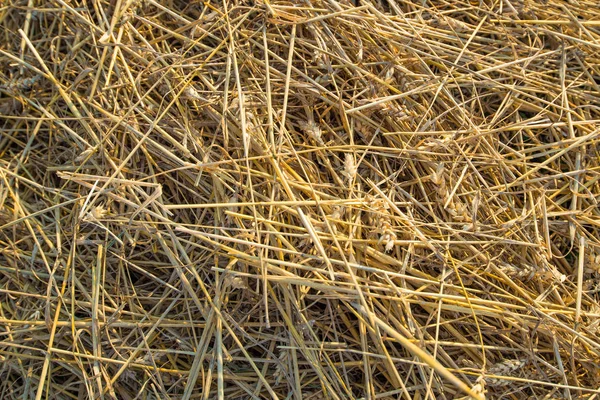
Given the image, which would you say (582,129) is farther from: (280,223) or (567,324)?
(280,223)

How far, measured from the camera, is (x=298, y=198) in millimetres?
1151

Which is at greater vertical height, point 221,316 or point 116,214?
point 116,214

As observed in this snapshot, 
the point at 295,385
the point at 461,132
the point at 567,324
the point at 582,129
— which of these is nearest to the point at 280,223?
the point at 295,385

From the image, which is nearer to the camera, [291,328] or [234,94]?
[291,328]

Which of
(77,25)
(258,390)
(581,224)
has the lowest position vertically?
(258,390)

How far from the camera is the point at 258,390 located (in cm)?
112

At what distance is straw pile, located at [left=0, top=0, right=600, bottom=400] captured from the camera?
3.62 ft

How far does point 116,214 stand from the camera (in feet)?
3.87

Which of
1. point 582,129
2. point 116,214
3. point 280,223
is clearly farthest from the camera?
point 582,129

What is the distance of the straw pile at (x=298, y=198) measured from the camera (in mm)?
1104

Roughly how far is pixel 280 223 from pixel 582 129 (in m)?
0.78

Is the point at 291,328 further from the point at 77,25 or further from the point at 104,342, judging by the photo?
the point at 77,25

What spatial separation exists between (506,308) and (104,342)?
0.85 m

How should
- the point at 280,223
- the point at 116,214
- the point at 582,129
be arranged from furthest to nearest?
the point at 582,129 → the point at 116,214 → the point at 280,223
